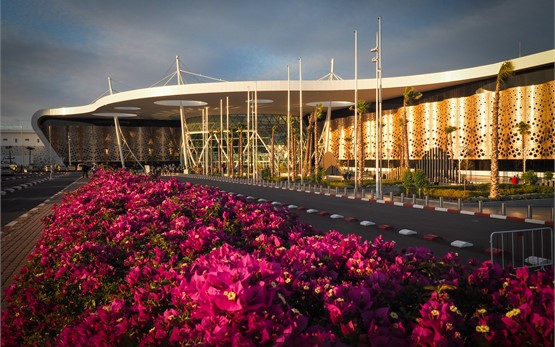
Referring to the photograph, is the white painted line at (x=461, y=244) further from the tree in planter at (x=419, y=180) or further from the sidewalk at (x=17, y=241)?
the tree in planter at (x=419, y=180)

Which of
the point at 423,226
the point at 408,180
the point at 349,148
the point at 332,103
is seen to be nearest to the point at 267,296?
the point at 423,226

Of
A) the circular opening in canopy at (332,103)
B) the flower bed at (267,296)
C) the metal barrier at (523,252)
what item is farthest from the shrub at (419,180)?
the circular opening in canopy at (332,103)

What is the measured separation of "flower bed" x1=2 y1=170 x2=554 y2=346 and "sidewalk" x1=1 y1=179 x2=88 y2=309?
3577mm

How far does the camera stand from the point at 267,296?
8.74 feet

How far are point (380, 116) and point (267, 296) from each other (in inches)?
1164

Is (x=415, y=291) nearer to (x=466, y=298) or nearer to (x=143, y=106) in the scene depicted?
(x=466, y=298)

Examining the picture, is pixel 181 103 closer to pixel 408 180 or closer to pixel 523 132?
pixel 523 132

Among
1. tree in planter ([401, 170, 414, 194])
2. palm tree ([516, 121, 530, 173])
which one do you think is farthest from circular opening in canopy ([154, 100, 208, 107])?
tree in planter ([401, 170, 414, 194])

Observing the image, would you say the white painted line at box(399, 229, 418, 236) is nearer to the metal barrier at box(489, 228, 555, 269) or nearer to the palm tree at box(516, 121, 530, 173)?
the metal barrier at box(489, 228, 555, 269)

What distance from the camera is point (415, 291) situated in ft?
11.6

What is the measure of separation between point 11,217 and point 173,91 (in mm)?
47370

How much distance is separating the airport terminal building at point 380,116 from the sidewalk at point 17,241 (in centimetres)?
1993

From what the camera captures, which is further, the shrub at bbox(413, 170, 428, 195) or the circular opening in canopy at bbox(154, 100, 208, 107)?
the circular opening in canopy at bbox(154, 100, 208, 107)

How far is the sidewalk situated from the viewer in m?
10.6
